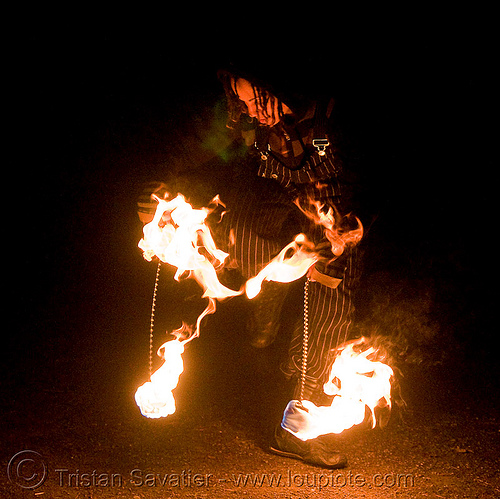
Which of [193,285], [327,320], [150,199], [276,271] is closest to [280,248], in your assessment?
[276,271]

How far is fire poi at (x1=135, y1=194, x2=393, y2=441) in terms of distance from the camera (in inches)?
120

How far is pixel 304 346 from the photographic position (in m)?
3.17

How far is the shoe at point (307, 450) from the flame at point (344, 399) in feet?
0.15

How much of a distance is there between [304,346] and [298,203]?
927 mm

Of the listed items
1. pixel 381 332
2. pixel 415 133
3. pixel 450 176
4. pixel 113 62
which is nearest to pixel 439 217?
pixel 450 176

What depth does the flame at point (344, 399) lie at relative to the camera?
3041 millimetres

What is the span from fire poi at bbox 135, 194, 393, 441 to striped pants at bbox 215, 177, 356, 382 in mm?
64

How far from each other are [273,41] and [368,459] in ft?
8.90

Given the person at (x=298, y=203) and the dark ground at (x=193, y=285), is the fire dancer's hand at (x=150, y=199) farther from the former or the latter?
the person at (x=298, y=203)

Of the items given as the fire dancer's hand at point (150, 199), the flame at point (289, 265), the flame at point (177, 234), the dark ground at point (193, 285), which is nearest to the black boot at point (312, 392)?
the dark ground at point (193, 285)

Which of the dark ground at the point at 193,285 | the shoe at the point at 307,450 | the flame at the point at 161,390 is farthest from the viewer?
the dark ground at the point at 193,285

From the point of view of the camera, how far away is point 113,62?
4.62 metres

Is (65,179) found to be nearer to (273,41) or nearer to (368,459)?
(273,41)

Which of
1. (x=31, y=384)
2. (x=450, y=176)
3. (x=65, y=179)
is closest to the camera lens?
(x=31, y=384)
